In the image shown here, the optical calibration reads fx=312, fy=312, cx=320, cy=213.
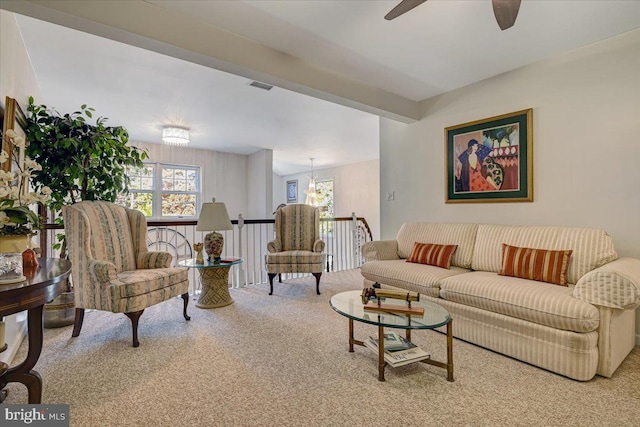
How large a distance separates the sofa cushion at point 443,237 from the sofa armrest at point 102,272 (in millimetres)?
2826

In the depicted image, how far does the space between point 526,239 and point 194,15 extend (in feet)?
10.4

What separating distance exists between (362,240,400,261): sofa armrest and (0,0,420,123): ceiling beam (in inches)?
61.6

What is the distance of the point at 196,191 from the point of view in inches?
263

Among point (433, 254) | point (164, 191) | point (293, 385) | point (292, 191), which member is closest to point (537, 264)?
point (433, 254)

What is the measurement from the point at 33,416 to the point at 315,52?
2954mm

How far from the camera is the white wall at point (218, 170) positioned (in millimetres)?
6301

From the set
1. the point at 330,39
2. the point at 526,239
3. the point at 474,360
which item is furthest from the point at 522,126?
the point at 474,360

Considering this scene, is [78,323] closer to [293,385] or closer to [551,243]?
[293,385]

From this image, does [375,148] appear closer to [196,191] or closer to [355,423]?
[196,191]

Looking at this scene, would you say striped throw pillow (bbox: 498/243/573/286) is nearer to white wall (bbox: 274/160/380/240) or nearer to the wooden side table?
the wooden side table

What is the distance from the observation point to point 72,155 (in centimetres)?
279

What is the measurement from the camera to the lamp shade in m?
3.36

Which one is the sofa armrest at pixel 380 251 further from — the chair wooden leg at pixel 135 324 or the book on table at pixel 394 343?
the chair wooden leg at pixel 135 324

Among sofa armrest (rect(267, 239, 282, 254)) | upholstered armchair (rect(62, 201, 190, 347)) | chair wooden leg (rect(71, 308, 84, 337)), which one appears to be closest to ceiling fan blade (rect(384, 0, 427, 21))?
upholstered armchair (rect(62, 201, 190, 347))
